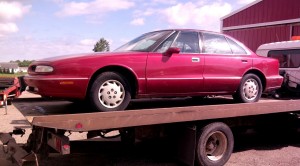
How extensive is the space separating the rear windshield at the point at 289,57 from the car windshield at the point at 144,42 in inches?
142

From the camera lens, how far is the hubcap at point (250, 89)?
547 cm

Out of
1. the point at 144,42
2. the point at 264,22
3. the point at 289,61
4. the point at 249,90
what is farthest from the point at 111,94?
the point at 264,22

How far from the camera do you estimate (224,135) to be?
532 centimetres

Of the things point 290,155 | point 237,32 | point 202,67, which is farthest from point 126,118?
point 237,32

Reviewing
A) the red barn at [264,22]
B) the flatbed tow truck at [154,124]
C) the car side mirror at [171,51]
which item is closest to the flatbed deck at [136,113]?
the flatbed tow truck at [154,124]

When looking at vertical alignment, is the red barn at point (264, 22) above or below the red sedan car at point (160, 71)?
above

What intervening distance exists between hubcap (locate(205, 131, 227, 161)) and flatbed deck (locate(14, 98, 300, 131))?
380 millimetres

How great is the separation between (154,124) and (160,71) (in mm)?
689

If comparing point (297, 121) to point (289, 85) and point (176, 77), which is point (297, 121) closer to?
point (289, 85)

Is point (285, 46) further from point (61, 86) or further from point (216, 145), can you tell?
point (61, 86)

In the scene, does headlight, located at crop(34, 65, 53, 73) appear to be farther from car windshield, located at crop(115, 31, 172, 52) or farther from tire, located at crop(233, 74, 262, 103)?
tire, located at crop(233, 74, 262, 103)

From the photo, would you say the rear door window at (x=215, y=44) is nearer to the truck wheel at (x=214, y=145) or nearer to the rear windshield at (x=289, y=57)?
the truck wheel at (x=214, y=145)

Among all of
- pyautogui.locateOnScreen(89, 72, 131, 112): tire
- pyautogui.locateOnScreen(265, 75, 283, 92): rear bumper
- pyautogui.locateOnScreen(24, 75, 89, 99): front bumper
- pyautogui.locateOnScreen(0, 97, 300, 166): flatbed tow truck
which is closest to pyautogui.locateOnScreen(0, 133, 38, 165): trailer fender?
pyautogui.locateOnScreen(0, 97, 300, 166): flatbed tow truck

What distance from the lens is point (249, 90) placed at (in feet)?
18.1
